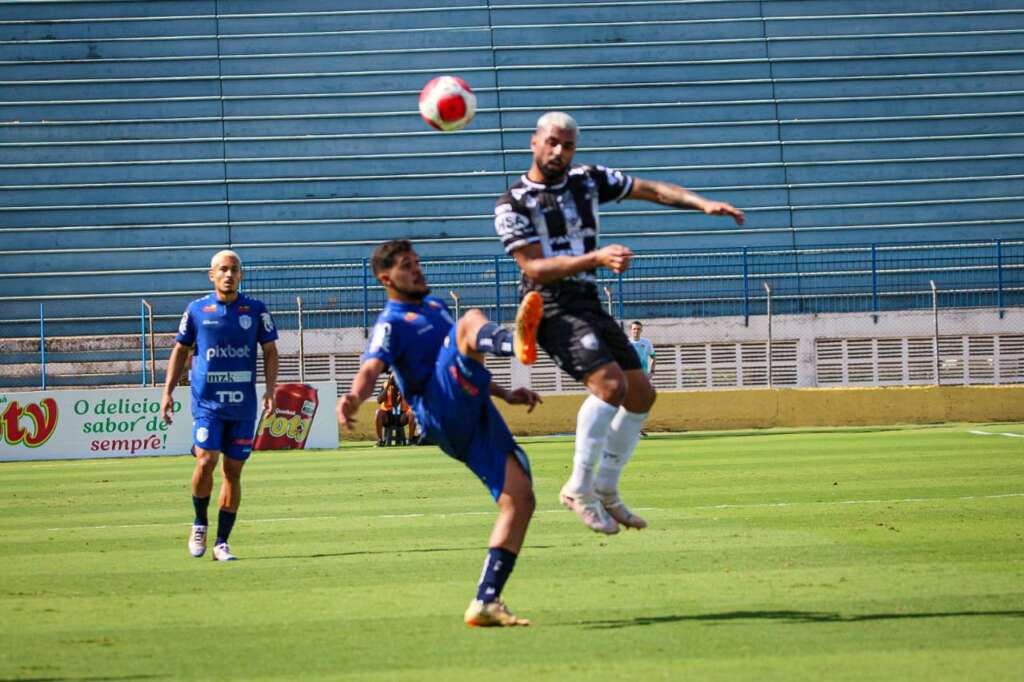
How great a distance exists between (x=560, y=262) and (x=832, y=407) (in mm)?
22745

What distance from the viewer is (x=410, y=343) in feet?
24.1

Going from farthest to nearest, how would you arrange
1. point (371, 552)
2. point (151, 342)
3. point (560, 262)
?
point (151, 342), point (371, 552), point (560, 262)

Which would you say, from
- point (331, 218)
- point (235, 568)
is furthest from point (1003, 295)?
point (235, 568)

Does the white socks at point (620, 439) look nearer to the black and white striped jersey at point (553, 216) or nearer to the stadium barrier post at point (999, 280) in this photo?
the black and white striped jersey at point (553, 216)

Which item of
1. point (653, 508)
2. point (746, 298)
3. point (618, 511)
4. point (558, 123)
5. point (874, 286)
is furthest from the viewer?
point (874, 286)

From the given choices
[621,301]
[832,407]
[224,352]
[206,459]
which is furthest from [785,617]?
[832,407]

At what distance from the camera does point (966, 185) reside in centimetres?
3625

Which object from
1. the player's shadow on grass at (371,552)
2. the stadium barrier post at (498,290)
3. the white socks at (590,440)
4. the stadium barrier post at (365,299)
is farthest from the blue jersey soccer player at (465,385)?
the stadium barrier post at (365,299)

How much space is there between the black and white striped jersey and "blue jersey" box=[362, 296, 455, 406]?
105 centimetres

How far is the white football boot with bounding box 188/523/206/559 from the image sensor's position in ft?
34.7

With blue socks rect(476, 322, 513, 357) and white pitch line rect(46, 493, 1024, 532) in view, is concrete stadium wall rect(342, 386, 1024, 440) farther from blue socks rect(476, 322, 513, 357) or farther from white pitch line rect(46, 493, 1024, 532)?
blue socks rect(476, 322, 513, 357)

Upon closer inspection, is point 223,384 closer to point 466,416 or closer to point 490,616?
point 466,416

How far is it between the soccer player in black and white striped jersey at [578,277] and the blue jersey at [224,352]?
315cm

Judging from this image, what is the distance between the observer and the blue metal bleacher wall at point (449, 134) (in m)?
34.6
